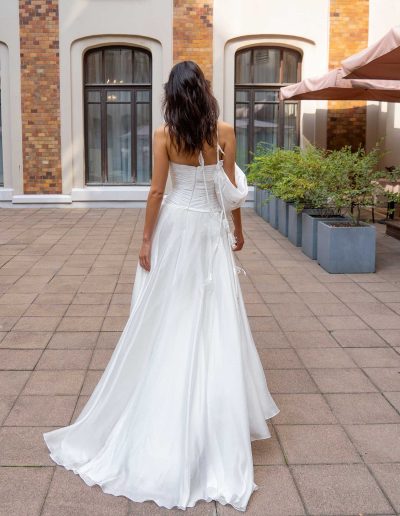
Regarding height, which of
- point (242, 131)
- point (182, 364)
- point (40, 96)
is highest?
point (40, 96)

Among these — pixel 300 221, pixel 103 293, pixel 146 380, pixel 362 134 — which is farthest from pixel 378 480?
pixel 362 134

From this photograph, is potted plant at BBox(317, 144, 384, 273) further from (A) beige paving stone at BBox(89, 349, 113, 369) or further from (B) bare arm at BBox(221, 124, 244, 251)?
(B) bare arm at BBox(221, 124, 244, 251)

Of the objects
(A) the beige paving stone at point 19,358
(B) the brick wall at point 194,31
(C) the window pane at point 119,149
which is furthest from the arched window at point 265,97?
(A) the beige paving stone at point 19,358

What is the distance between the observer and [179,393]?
10.9 ft

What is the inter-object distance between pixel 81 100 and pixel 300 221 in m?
7.06

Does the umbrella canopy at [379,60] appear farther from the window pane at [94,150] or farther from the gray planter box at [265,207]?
the window pane at [94,150]

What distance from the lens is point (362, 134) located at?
50.3ft

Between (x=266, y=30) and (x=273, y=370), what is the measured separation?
38.0 feet

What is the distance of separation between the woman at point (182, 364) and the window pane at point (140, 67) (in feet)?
40.9

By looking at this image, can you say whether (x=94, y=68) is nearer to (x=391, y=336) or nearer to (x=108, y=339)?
(x=108, y=339)

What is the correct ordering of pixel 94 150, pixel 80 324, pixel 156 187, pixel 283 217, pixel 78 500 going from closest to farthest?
1. pixel 78 500
2. pixel 156 187
3. pixel 80 324
4. pixel 283 217
5. pixel 94 150

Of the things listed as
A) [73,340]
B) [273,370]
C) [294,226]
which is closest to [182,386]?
[273,370]

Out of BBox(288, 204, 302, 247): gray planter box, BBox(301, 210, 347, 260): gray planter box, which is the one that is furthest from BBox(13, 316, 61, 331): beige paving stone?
BBox(288, 204, 302, 247): gray planter box

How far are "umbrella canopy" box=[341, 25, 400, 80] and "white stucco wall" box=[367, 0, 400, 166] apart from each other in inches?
228
